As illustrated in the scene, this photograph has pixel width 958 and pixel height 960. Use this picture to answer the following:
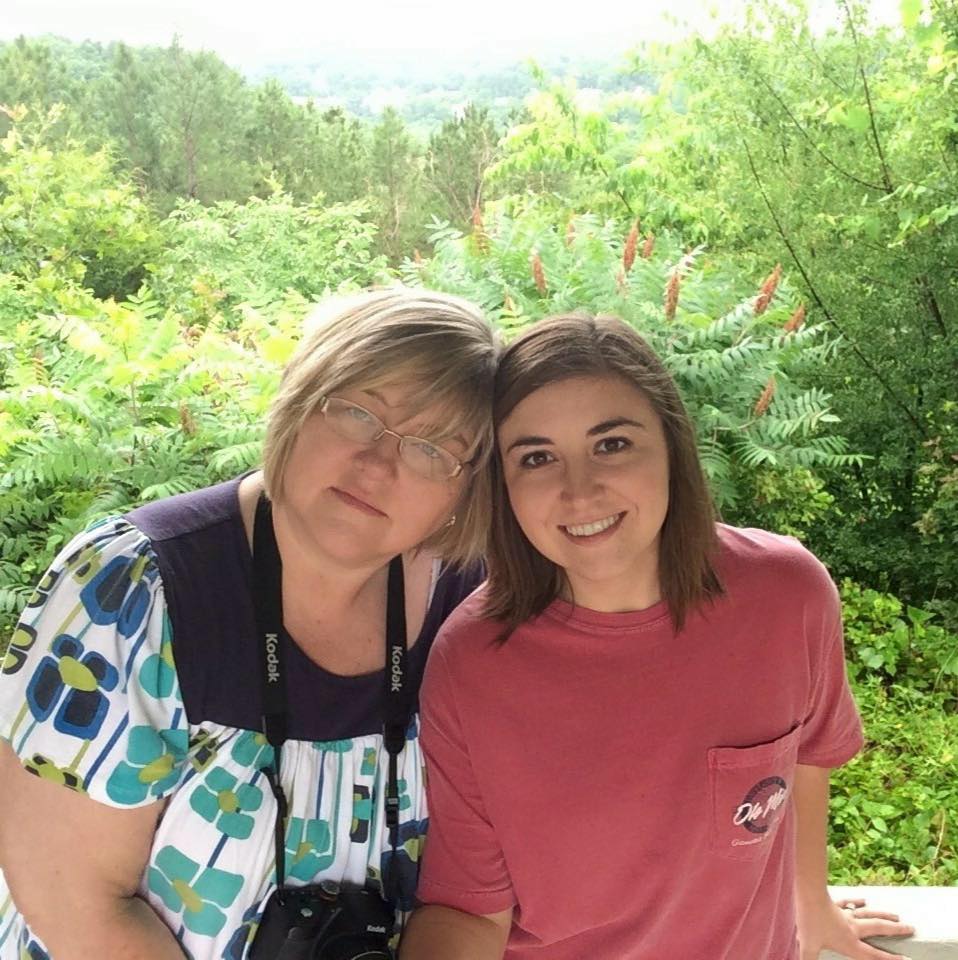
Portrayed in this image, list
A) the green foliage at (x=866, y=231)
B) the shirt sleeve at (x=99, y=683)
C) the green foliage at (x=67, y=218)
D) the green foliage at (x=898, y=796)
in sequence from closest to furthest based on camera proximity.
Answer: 1. the shirt sleeve at (x=99, y=683)
2. the green foliage at (x=898, y=796)
3. the green foliage at (x=866, y=231)
4. the green foliage at (x=67, y=218)

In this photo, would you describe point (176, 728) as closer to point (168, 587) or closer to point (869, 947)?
point (168, 587)

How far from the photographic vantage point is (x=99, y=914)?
1.23 meters

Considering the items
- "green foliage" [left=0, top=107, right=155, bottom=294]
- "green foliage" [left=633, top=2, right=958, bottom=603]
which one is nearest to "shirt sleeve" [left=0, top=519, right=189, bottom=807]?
"green foliage" [left=633, top=2, right=958, bottom=603]

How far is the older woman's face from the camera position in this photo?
129 centimetres

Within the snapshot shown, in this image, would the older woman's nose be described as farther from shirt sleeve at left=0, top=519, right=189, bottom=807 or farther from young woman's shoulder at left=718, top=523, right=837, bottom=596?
young woman's shoulder at left=718, top=523, right=837, bottom=596

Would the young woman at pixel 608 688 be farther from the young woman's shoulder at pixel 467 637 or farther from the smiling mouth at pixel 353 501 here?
the smiling mouth at pixel 353 501

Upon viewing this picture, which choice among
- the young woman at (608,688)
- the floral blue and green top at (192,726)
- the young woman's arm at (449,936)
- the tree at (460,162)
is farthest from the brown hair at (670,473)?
the tree at (460,162)

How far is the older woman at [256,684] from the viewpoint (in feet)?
3.93

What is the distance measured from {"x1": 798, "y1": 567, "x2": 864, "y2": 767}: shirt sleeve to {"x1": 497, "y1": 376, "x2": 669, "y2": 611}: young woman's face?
29 centimetres

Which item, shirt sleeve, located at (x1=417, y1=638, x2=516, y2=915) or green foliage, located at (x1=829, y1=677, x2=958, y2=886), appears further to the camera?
green foliage, located at (x1=829, y1=677, x2=958, y2=886)

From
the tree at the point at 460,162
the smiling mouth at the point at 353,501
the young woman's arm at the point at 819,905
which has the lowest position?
the young woman's arm at the point at 819,905

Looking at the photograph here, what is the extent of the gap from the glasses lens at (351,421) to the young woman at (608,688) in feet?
0.60

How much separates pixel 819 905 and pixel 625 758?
597 millimetres

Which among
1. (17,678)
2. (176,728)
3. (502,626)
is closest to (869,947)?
(502,626)
